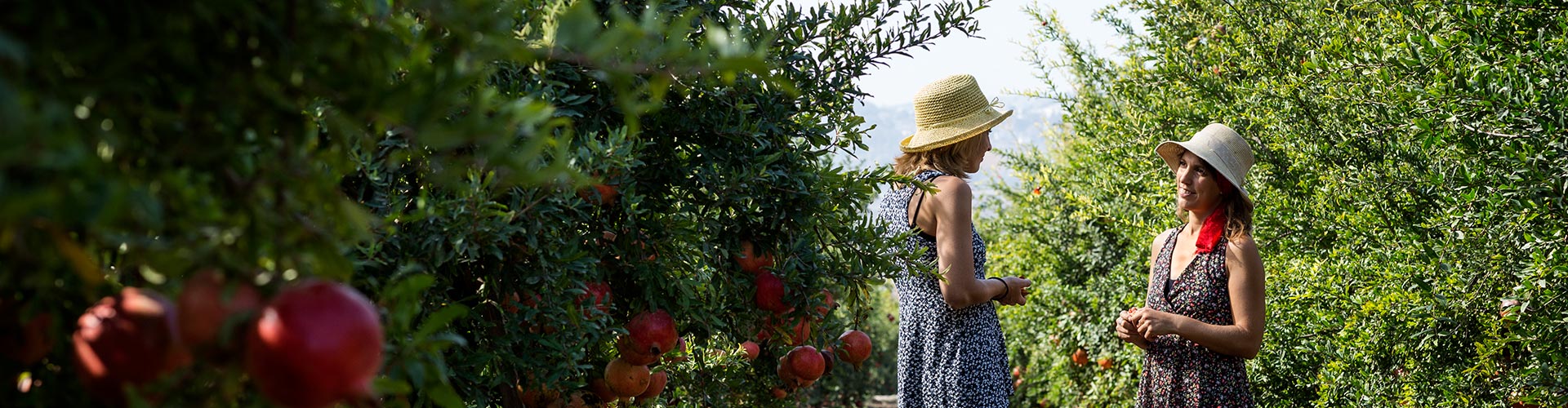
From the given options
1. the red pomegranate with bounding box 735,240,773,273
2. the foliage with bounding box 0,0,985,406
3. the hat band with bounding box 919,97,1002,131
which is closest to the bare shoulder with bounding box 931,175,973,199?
the hat band with bounding box 919,97,1002,131

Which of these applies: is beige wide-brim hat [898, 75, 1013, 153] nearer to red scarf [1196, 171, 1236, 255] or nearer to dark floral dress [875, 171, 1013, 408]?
dark floral dress [875, 171, 1013, 408]

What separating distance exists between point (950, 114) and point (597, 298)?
5.39 ft

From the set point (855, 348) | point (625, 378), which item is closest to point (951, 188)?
point (855, 348)

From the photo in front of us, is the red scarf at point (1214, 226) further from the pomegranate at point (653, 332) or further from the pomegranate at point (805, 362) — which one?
the pomegranate at point (653, 332)

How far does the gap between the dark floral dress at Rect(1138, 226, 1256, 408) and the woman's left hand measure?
0.08 metres

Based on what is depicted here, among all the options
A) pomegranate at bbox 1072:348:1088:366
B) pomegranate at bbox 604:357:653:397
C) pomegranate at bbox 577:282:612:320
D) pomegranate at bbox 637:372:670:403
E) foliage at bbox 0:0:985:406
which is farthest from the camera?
pomegranate at bbox 1072:348:1088:366

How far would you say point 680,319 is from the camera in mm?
2111

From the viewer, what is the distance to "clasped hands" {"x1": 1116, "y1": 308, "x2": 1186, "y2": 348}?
9.62 feet

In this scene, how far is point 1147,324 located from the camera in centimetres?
295

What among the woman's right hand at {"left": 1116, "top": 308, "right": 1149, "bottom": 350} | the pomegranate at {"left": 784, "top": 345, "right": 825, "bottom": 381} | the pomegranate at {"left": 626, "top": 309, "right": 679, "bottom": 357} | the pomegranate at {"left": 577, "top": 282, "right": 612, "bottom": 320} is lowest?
the pomegranate at {"left": 784, "top": 345, "right": 825, "bottom": 381}

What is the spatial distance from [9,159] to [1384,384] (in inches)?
133

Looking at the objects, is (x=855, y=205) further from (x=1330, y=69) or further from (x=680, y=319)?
(x=1330, y=69)

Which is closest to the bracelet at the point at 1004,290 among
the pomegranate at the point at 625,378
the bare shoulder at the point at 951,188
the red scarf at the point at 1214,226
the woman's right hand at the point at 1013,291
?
the woman's right hand at the point at 1013,291

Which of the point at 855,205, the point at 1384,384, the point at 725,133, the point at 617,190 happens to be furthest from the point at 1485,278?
the point at 617,190
